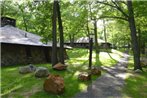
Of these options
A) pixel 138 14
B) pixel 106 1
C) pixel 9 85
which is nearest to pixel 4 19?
pixel 106 1

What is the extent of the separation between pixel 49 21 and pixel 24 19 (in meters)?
30.8

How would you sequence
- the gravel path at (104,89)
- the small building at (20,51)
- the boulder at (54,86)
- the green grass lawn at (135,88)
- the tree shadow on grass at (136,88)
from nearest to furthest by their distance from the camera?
the gravel path at (104,89) < the boulder at (54,86) < the green grass lawn at (135,88) < the tree shadow on grass at (136,88) < the small building at (20,51)

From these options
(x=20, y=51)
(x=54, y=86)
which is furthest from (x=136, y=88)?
(x=20, y=51)

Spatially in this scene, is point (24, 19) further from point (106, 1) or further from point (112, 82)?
point (112, 82)

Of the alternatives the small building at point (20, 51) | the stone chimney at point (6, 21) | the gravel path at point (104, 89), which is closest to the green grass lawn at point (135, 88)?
the gravel path at point (104, 89)

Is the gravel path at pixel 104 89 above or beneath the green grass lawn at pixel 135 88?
above

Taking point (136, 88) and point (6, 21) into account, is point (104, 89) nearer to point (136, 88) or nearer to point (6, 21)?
point (136, 88)

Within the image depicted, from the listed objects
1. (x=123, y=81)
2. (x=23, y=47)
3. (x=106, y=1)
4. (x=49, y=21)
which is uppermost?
(x=106, y=1)

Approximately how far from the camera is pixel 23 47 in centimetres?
2762

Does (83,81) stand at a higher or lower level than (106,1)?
lower

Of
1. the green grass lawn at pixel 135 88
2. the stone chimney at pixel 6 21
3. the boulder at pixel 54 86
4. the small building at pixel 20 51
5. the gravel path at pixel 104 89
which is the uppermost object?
the stone chimney at pixel 6 21

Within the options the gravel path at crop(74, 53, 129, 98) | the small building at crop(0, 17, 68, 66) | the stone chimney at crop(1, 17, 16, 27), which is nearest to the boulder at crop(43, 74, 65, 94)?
the gravel path at crop(74, 53, 129, 98)

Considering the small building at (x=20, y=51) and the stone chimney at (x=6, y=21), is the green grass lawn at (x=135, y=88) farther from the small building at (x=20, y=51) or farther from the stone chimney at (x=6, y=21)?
the stone chimney at (x=6, y=21)

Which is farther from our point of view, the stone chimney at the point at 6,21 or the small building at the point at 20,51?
the stone chimney at the point at 6,21
